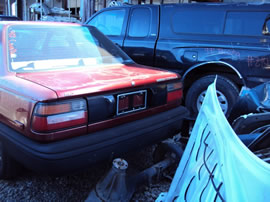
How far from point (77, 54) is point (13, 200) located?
5.08ft

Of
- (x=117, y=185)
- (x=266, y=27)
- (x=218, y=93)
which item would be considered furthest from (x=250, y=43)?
(x=117, y=185)

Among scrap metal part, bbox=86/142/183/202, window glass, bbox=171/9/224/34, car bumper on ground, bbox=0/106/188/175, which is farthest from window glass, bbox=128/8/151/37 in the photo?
scrap metal part, bbox=86/142/183/202

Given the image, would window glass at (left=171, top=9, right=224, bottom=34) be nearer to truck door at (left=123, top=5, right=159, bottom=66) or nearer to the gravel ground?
truck door at (left=123, top=5, right=159, bottom=66)

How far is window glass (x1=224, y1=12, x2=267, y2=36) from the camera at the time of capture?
380 cm

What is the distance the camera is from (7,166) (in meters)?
2.36

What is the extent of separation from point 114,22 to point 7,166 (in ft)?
11.4

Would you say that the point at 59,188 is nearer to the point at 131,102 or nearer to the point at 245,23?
the point at 131,102

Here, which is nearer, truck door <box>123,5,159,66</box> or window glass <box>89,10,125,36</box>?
truck door <box>123,5,159,66</box>

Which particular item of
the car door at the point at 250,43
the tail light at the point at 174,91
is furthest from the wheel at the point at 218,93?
the tail light at the point at 174,91

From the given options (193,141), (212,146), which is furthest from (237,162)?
(193,141)

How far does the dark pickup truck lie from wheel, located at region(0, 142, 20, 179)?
2852 millimetres

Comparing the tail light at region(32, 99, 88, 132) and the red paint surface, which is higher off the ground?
the red paint surface

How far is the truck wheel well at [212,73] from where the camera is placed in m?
4.07

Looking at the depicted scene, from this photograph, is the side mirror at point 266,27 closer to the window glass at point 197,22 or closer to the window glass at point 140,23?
the window glass at point 197,22
